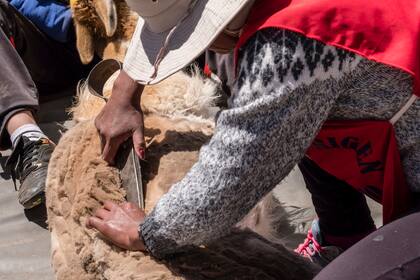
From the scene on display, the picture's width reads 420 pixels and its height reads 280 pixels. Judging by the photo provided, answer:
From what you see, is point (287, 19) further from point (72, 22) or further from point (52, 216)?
point (72, 22)

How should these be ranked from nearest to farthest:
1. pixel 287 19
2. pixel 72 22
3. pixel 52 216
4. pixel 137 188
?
1. pixel 287 19
2. pixel 137 188
3. pixel 52 216
4. pixel 72 22

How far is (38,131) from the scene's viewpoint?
2.37 metres

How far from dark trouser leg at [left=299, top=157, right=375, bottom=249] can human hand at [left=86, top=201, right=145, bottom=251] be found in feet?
1.72

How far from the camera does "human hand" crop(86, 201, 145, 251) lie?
4.30ft

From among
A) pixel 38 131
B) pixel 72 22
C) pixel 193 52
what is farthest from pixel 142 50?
pixel 72 22

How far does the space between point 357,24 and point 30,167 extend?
57.5 inches

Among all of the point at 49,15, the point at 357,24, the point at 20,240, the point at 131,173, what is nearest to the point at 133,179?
the point at 131,173

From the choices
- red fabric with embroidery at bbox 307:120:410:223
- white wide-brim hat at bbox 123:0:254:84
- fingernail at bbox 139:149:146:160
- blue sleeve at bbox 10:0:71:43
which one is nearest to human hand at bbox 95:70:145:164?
fingernail at bbox 139:149:146:160

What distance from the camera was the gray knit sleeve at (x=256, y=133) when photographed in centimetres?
104

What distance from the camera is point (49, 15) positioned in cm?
257

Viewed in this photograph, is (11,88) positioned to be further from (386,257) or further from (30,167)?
(386,257)

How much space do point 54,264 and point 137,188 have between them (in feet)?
0.93

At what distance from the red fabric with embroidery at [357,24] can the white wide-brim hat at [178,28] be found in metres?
0.05

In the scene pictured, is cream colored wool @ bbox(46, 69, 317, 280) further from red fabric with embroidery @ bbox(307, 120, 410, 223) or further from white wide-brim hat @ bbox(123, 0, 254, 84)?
white wide-brim hat @ bbox(123, 0, 254, 84)
